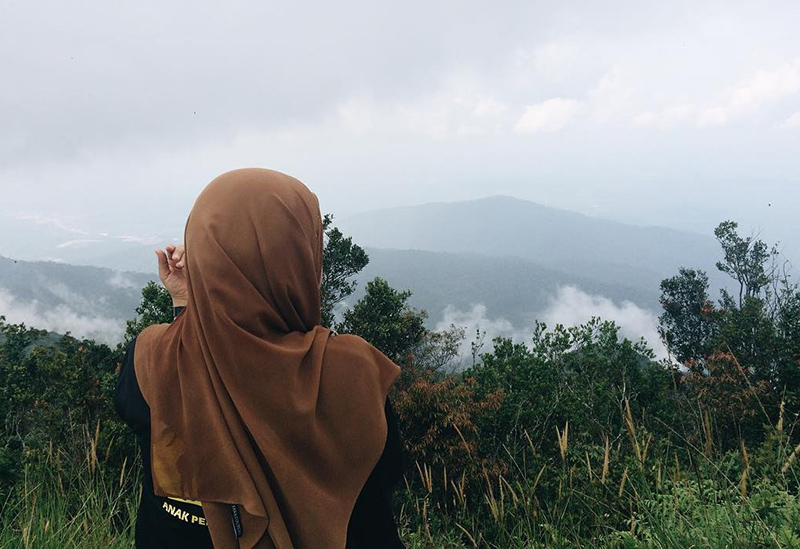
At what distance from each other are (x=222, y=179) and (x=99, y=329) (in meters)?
161

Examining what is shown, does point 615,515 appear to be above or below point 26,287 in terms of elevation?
above

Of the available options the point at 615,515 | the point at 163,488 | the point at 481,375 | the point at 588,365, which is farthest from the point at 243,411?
the point at 588,365

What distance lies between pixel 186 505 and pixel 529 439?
201 cm

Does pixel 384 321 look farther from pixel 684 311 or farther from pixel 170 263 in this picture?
pixel 684 311

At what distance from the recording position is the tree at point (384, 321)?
1466cm

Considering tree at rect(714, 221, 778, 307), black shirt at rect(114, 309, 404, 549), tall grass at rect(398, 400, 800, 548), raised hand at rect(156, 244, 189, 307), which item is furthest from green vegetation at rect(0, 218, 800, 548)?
tree at rect(714, 221, 778, 307)

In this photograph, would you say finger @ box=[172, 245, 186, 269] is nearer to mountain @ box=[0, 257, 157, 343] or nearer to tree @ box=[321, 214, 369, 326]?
tree @ box=[321, 214, 369, 326]

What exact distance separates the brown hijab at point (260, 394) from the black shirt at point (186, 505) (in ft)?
0.19

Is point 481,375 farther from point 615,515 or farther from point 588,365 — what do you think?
point 615,515

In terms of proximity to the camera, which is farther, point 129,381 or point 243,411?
point 129,381

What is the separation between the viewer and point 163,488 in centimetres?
128

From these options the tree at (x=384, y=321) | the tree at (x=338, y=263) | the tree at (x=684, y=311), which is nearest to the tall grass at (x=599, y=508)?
the tree at (x=384, y=321)

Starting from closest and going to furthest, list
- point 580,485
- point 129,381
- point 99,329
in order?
point 129,381
point 580,485
point 99,329

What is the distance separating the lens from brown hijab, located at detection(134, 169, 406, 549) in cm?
122
